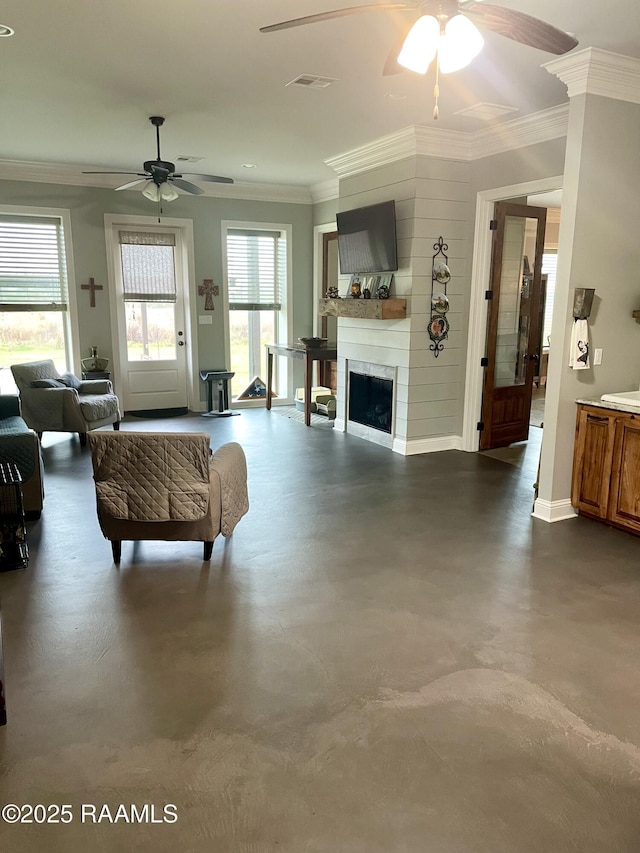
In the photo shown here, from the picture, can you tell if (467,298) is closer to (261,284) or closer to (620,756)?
(261,284)

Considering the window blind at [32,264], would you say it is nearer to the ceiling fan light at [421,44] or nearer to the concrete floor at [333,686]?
the concrete floor at [333,686]

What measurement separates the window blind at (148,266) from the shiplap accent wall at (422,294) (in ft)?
8.91

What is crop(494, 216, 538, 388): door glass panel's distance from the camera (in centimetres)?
579

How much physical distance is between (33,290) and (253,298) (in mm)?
2684

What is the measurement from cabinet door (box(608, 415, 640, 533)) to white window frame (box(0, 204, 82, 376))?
591cm

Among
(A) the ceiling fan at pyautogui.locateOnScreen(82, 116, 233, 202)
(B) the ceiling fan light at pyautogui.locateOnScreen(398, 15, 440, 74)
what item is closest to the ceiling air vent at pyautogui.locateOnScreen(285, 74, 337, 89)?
(A) the ceiling fan at pyautogui.locateOnScreen(82, 116, 233, 202)

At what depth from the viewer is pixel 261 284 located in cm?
831

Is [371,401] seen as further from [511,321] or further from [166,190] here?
[166,190]

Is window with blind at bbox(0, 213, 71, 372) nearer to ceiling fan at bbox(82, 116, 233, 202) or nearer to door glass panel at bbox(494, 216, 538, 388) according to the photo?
ceiling fan at bbox(82, 116, 233, 202)

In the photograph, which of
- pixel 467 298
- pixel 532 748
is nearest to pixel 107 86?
pixel 467 298

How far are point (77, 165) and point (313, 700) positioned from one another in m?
6.50

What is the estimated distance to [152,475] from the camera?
326cm

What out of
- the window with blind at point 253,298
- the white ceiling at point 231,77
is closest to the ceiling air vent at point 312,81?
the white ceiling at point 231,77

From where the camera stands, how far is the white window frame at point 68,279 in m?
6.86
